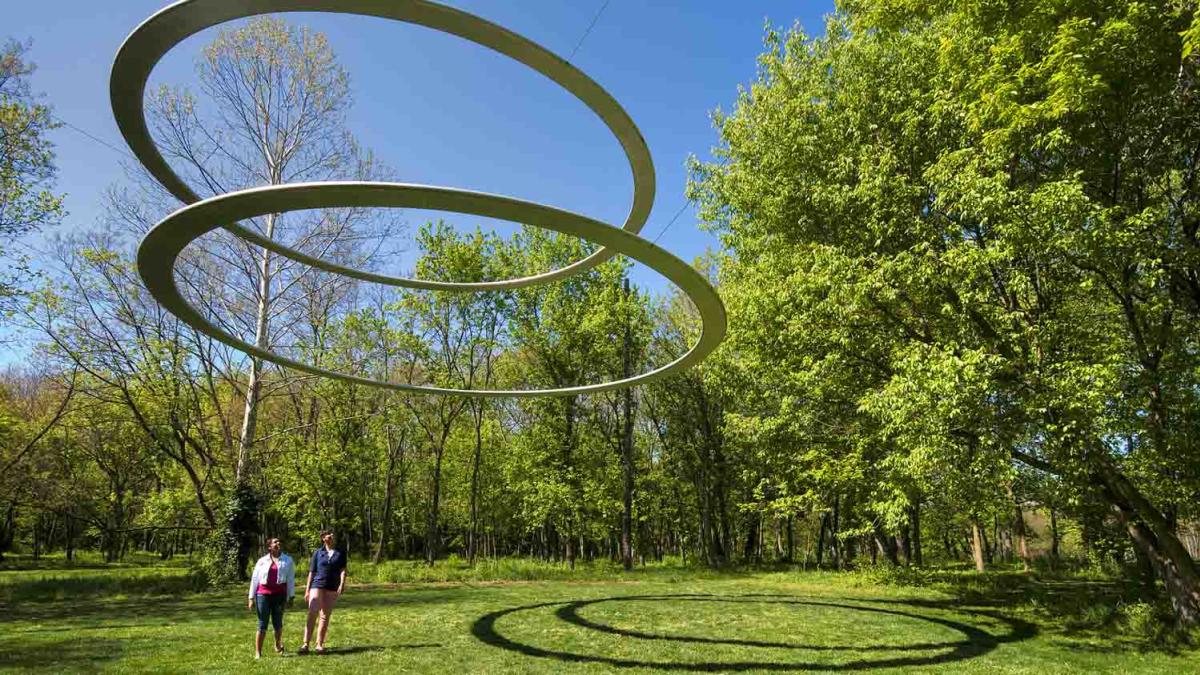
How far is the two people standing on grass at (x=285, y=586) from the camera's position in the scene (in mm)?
9211

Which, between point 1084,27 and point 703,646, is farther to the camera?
point 703,646

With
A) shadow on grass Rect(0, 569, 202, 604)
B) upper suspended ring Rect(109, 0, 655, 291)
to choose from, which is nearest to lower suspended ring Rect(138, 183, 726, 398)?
upper suspended ring Rect(109, 0, 655, 291)

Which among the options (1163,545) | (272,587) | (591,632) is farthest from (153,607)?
(1163,545)

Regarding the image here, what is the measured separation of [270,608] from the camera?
30.7 ft

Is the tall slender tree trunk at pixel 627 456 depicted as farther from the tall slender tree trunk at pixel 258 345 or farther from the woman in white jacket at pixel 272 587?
the woman in white jacket at pixel 272 587

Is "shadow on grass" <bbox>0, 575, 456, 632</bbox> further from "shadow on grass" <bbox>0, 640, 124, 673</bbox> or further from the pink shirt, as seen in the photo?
the pink shirt

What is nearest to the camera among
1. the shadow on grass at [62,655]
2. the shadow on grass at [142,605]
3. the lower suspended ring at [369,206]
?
the lower suspended ring at [369,206]

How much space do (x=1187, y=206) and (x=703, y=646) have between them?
11641mm

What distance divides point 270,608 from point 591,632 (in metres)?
5.42

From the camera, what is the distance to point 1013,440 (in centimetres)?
1190

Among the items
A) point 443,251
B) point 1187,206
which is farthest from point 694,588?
point 443,251

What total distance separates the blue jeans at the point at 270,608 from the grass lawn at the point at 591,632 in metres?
0.47

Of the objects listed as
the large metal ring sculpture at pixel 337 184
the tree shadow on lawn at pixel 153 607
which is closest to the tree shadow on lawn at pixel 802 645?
the tree shadow on lawn at pixel 153 607

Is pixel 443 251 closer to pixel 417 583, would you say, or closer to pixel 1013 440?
pixel 417 583
